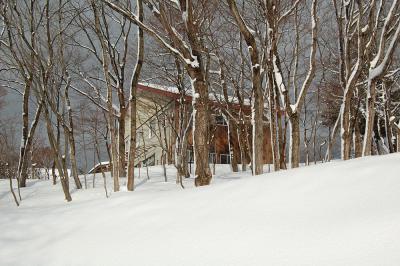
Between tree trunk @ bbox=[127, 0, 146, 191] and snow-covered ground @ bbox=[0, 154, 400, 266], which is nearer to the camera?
snow-covered ground @ bbox=[0, 154, 400, 266]

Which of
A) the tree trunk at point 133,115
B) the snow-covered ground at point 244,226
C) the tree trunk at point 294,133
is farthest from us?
the tree trunk at point 133,115

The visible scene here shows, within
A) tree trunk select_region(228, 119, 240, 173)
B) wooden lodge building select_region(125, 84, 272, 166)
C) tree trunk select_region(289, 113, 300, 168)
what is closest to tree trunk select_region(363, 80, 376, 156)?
tree trunk select_region(289, 113, 300, 168)

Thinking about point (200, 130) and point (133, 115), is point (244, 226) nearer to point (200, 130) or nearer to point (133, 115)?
point (200, 130)

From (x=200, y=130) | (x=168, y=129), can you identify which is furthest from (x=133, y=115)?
(x=168, y=129)

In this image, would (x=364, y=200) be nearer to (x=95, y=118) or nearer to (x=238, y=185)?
(x=238, y=185)

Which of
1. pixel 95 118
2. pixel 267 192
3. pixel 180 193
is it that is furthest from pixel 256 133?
pixel 95 118

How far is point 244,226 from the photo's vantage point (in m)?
2.71

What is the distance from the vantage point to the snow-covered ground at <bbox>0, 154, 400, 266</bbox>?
6.91 ft

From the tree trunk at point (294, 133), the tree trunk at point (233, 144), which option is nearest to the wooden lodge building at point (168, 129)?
the tree trunk at point (233, 144)

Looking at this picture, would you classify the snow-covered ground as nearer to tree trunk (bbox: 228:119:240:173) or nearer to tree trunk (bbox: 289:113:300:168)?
tree trunk (bbox: 289:113:300:168)

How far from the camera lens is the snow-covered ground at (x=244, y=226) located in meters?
2.11

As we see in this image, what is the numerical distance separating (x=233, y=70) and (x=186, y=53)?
983cm

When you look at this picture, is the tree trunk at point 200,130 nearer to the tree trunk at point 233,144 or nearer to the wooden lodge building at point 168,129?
the tree trunk at point 233,144

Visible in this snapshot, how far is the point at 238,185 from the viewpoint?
147 inches
